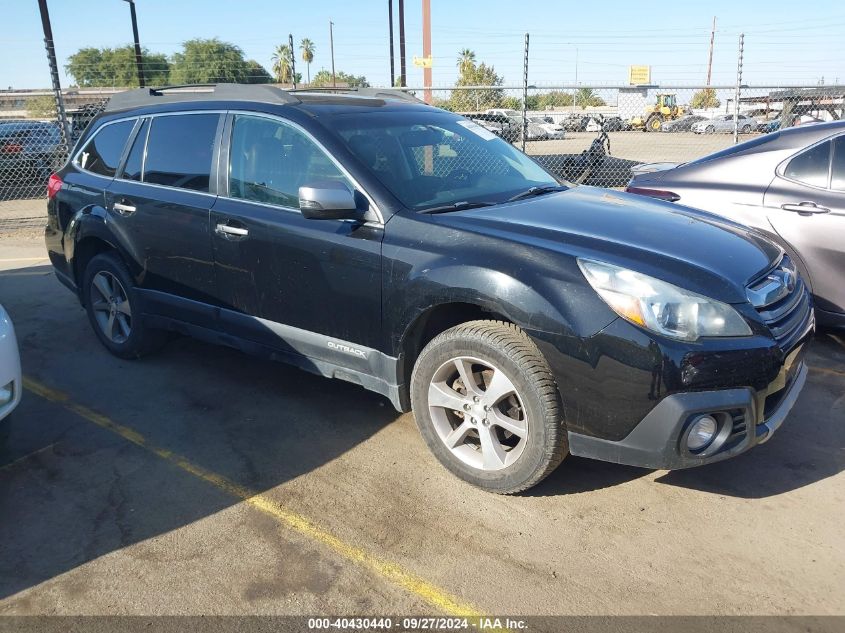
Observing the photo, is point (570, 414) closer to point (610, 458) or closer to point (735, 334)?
point (610, 458)

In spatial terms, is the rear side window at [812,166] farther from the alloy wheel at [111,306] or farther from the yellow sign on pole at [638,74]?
the yellow sign on pole at [638,74]

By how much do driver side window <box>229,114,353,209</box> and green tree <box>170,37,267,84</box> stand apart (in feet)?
135

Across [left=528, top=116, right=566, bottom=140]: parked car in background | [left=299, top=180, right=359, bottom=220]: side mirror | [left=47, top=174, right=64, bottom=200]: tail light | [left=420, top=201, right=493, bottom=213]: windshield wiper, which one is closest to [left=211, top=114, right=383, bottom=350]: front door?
[left=299, top=180, right=359, bottom=220]: side mirror

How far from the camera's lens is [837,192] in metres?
4.71

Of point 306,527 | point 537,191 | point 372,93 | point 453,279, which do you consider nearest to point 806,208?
point 537,191

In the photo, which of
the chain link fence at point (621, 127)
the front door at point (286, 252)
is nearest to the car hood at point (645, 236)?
the front door at point (286, 252)

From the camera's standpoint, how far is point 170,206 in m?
4.38

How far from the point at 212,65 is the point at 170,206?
5179 cm

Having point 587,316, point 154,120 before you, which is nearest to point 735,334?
point 587,316

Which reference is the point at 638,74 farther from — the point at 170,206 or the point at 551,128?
the point at 170,206

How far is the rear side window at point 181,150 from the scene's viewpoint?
4.29m

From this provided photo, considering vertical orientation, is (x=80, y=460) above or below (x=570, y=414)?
below

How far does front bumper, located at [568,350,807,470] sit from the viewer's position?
9.07 ft

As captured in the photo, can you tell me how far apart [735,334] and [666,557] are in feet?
3.13
